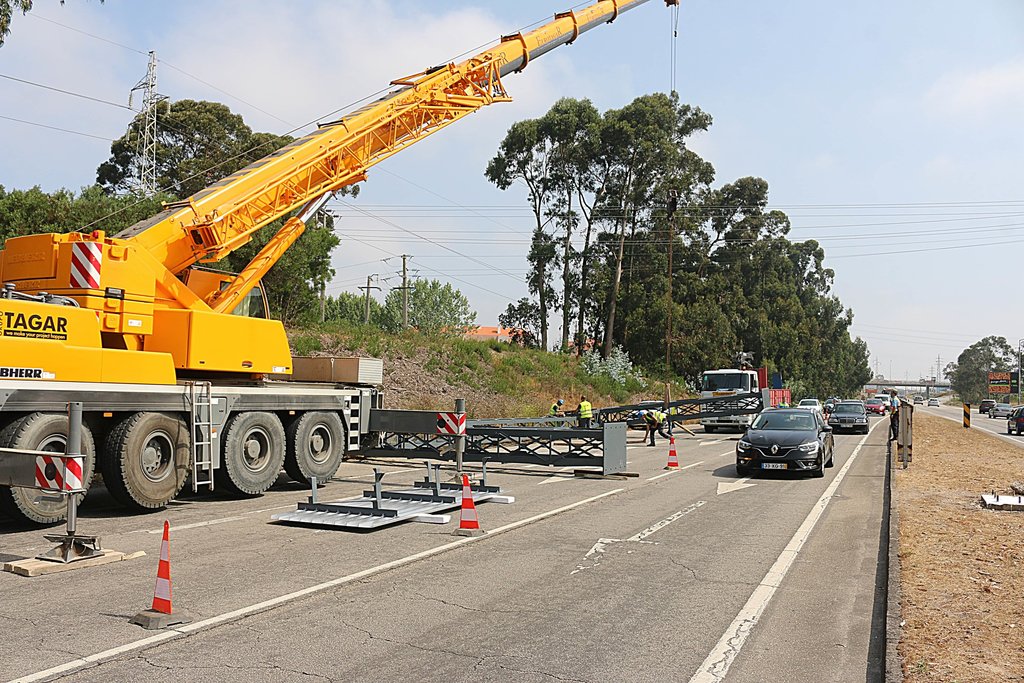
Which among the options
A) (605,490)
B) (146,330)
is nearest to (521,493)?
(605,490)

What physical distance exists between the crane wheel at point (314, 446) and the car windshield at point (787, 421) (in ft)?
30.4

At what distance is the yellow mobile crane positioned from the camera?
411 inches

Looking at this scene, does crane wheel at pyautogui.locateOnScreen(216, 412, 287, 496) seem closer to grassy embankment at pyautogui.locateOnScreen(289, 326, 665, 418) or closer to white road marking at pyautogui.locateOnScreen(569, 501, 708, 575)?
white road marking at pyautogui.locateOnScreen(569, 501, 708, 575)

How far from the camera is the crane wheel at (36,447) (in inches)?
391

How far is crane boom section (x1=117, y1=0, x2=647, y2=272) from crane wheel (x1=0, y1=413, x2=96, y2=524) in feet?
10.4

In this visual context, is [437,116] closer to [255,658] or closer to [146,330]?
A: [146,330]

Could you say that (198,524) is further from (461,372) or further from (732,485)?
(461,372)

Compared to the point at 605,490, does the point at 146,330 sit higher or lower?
higher

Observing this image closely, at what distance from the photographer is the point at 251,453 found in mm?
13508

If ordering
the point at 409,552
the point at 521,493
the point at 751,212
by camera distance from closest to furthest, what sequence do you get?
the point at 409,552, the point at 521,493, the point at 751,212

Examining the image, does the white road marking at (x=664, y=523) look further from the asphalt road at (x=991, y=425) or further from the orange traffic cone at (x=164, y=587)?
the asphalt road at (x=991, y=425)

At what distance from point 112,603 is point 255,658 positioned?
2079 mm

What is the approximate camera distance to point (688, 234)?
63406 mm

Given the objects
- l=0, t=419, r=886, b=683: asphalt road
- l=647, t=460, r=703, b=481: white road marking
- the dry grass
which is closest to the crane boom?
l=0, t=419, r=886, b=683: asphalt road
